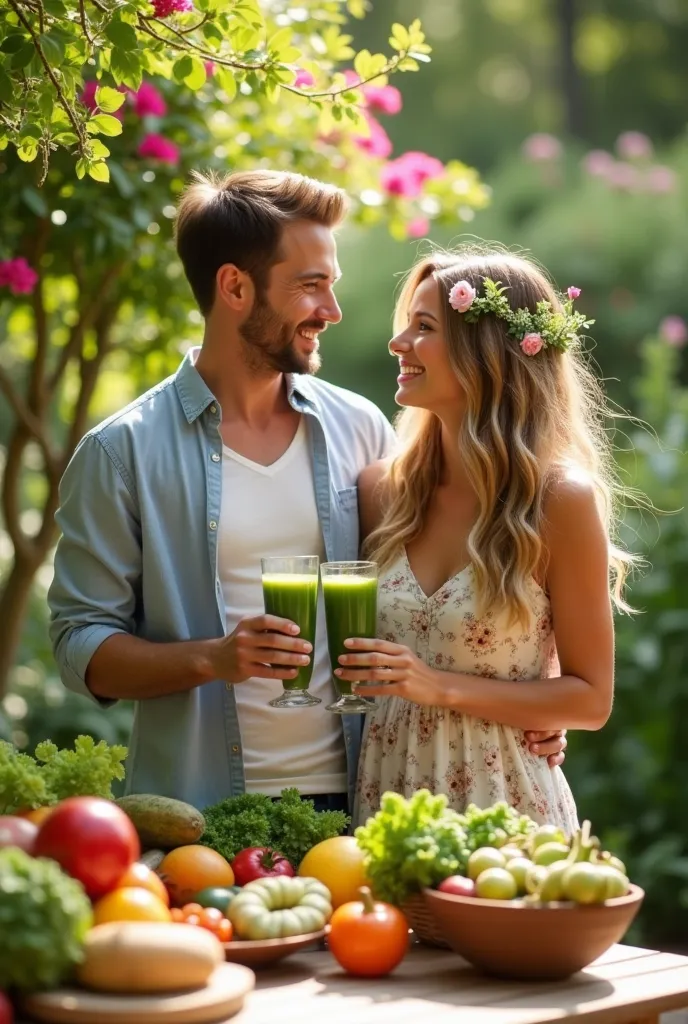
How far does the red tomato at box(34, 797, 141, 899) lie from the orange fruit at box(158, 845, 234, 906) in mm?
339

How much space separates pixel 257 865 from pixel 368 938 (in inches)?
14.2

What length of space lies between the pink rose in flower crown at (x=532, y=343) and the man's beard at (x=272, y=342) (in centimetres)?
52

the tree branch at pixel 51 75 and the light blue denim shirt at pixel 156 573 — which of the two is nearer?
the tree branch at pixel 51 75

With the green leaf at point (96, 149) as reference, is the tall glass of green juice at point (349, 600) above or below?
below

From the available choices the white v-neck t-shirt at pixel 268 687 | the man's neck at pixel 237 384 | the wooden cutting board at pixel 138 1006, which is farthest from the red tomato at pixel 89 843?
the man's neck at pixel 237 384

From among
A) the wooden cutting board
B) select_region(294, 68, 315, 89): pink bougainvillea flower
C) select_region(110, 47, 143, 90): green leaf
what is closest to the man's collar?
select_region(110, 47, 143, 90): green leaf

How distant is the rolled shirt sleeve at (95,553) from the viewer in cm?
326

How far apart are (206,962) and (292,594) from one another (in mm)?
980

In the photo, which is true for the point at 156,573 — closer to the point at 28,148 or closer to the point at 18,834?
the point at 28,148

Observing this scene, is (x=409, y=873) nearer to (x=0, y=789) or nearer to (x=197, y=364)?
(x=0, y=789)

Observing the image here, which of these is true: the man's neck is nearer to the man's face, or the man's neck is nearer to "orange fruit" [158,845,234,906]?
the man's face

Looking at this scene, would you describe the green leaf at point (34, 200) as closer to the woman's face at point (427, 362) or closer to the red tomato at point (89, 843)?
the woman's face at point (427, 362)

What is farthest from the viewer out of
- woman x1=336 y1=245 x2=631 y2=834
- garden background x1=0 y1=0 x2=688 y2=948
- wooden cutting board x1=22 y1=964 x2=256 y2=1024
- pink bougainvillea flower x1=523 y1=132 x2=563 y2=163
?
pink bougainvillea flower x1=523 y1=132 x2=563 y2=163

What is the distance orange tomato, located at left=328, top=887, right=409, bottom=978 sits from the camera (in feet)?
7.66
